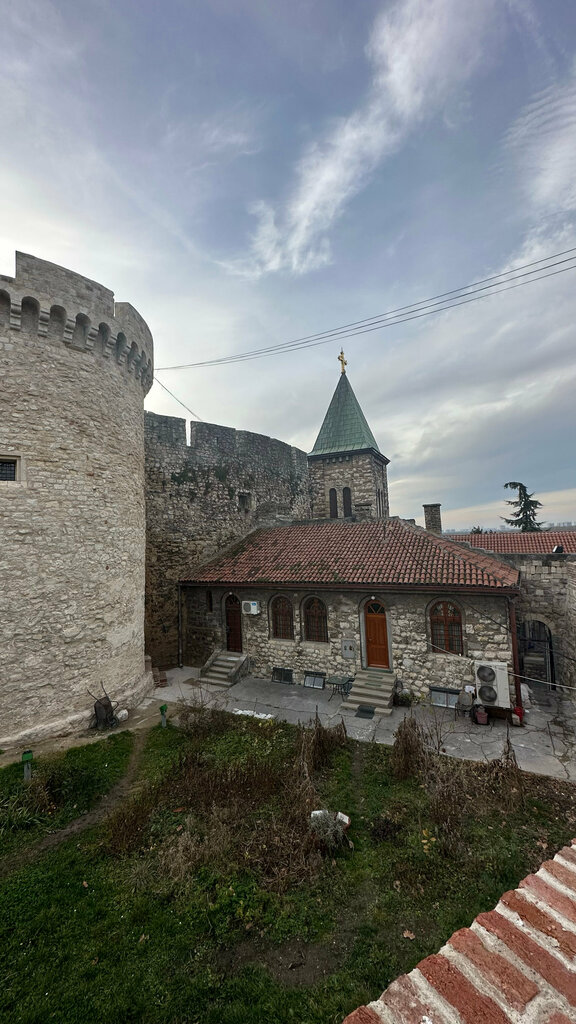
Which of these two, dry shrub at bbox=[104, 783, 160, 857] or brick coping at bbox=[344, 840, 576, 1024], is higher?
brick coping at bbox=[344, 840, 576, 1024]

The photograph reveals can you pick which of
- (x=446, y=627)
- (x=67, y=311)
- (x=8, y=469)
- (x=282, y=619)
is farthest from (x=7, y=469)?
(x=446, y=627)

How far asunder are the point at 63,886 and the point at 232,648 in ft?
32.3

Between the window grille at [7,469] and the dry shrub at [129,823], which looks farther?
the window grille at [7,469]

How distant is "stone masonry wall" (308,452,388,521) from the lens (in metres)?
23.7

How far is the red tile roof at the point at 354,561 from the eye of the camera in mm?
11484

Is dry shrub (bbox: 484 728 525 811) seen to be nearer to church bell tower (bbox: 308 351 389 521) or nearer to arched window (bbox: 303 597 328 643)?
arched window (bbox: 303 597 328 643)

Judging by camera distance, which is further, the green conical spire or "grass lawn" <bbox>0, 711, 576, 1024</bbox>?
the green conical spire

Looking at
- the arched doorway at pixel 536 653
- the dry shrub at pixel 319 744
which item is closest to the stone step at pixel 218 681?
the dry shrub at pixel 319 744

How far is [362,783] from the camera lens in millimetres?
7824

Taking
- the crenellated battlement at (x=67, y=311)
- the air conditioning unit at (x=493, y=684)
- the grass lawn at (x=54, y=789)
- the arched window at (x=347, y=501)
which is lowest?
the grass lawn at (x=54, y=789)

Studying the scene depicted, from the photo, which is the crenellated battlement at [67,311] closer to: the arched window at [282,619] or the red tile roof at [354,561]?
the red tile roof at [354,561]

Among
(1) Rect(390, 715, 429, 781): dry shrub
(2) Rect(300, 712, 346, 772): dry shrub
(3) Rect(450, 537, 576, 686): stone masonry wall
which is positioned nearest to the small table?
(2) Rect(300, 712, 346, 772): dry shrub

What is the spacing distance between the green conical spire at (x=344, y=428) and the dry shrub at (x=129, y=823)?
65.1ft

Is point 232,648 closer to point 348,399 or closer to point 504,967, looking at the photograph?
point 504,967
